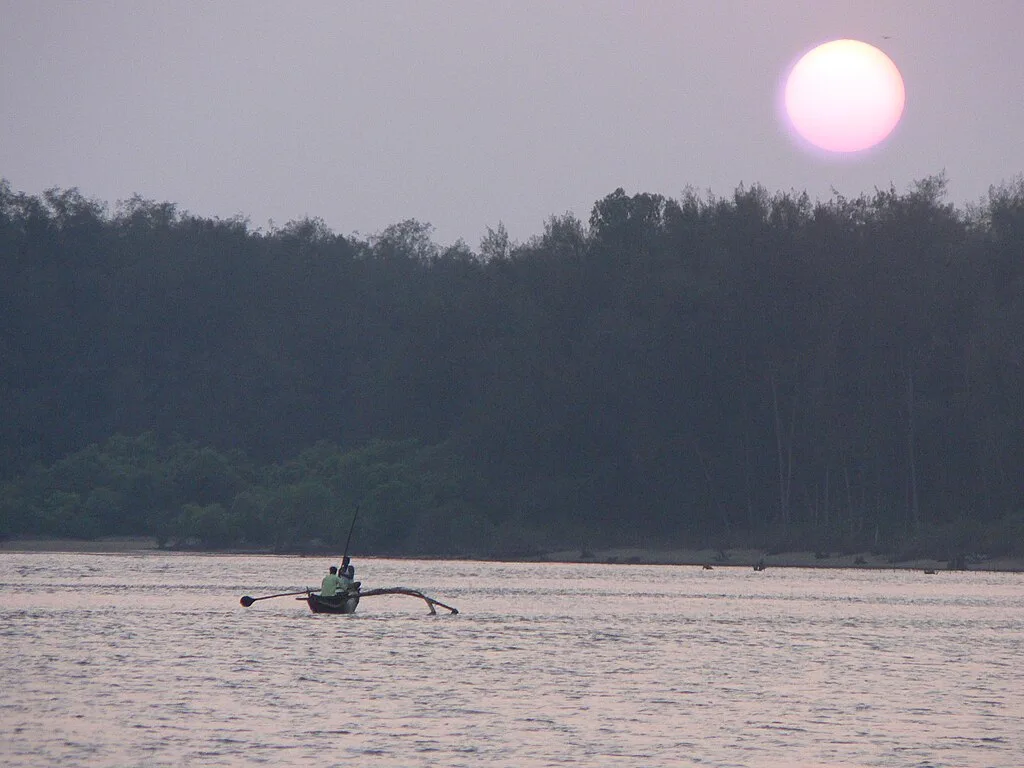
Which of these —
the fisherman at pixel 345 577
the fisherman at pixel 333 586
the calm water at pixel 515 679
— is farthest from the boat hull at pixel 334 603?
the calm water at pixel 515 679

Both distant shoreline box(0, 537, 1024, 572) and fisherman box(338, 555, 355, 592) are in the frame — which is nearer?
fisherman box(338, 555, 355, 592)

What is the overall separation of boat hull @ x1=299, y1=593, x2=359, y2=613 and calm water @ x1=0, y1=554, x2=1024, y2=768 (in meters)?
0.46

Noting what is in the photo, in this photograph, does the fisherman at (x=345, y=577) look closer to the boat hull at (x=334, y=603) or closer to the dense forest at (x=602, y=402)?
the boat hull at (x=334, y=603)

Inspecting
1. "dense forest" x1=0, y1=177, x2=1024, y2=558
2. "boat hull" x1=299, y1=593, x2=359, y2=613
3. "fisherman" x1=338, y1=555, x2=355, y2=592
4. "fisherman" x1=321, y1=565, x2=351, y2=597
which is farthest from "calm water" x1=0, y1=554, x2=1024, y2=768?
"dense forest" x1=0, y1=177, x2=1024, y2=558

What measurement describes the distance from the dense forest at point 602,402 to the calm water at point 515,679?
2220 cm

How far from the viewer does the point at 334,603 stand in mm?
56250

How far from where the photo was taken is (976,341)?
90.4 metres

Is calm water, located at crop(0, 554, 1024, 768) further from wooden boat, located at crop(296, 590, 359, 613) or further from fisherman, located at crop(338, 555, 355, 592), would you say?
fisherman, located at crop(338, 555, 355, 592)

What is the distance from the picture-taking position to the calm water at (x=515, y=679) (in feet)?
94.3

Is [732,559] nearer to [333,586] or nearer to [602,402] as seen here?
[602,402]

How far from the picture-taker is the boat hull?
5622cm

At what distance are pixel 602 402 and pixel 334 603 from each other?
4785 cm

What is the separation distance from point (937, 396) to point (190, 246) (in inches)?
2998

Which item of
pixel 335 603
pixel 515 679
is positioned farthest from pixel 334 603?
pixel 515 679
